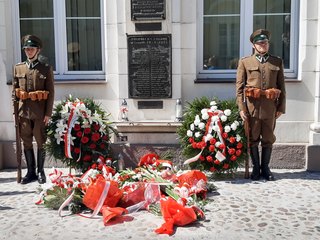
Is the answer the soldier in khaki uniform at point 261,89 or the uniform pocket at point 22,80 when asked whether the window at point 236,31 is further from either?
the uniform pocket at point 22,80

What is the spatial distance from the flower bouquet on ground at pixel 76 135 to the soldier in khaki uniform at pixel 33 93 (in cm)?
17

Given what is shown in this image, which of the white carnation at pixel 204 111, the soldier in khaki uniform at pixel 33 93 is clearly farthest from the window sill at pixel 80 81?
the white carnation at pixel 204 111

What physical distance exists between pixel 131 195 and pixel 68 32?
10.6 feet

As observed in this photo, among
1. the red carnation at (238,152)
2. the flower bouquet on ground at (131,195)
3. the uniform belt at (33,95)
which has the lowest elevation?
the flower bouquet on ground at (131,195)

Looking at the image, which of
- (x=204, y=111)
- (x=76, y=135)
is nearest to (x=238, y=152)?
(x=204, y=111)

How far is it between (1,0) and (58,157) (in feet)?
8.59

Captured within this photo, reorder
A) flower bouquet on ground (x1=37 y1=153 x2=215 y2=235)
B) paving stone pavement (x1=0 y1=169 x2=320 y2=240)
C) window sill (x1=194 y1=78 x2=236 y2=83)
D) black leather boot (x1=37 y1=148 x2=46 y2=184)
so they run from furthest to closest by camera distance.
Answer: window sill (x1=194 y1=78 x2=236 y2=83) < black leather boot (x1=37 y1=148 x2=46 y2=184) < flower bouquet on ground (x1=37 y1=153 x2=215 y2=235) < paving stone pavement (x1=0 y1=169 x2=320 y2=240)

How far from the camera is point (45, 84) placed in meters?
5.78

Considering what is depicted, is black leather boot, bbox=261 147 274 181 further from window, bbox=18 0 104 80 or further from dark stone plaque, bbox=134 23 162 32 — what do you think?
window, bbox=18 0 104 80

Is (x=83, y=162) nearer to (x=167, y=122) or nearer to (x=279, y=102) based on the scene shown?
(x=167, y=122)

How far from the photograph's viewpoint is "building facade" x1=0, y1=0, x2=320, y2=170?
636 cm

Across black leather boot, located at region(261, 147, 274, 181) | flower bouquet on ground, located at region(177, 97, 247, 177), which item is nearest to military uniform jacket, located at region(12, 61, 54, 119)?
flower bouquet on ground, located at region(177, 97, 247, 177)

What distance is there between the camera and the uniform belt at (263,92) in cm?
560

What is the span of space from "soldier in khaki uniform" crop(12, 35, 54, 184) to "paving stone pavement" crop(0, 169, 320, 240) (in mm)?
835
